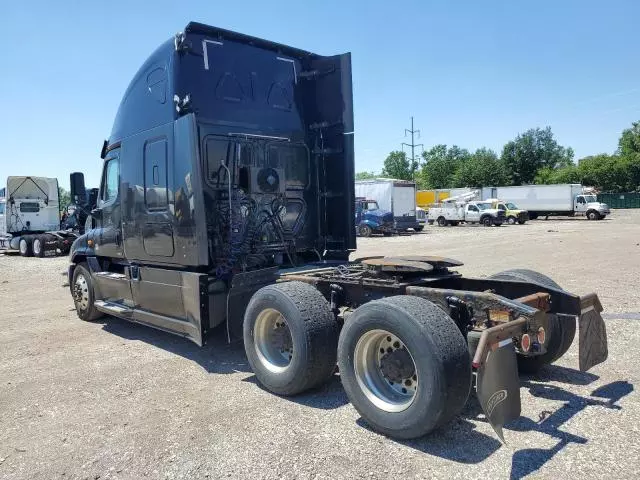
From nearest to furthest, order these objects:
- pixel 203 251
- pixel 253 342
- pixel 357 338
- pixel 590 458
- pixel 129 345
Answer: pixel 590 458
pixel 357 338
pixel 253 342
pixel 203 251
pixel 129 345

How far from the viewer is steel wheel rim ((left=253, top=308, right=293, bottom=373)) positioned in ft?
16.6

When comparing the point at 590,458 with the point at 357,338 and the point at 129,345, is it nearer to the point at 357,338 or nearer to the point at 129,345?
the point at 357,338

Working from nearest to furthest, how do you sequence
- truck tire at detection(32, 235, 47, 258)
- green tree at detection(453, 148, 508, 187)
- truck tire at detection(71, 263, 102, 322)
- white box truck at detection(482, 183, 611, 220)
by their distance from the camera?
1. truck tire at detection(71, 263, 102, 322)
2. truck tire at detection(32, 235, 47, 258)
3. white box truck at detection(482, 183, 611, 220)
4. green tree at detection(453, 148, 508, 187)

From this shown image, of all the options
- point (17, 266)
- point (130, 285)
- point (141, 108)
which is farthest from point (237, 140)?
point (17, 266)

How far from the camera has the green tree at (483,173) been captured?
3058 inches

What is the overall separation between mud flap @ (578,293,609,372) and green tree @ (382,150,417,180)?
347ft

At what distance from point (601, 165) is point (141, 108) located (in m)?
76.1

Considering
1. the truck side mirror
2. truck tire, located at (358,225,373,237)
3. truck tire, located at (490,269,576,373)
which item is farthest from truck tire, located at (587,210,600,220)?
the truck side mirror

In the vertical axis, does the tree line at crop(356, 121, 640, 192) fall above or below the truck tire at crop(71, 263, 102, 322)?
above

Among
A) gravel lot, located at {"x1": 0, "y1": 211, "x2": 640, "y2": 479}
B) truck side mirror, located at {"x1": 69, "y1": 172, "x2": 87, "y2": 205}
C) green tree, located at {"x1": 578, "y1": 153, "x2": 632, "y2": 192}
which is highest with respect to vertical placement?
green tree, located at {"x1": 578, "y1": 153, "x2": 632, "y2": 192}

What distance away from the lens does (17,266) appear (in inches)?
736

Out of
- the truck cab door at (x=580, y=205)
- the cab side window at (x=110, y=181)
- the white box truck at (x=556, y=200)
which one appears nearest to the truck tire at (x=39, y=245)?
the cab side window at (x=110, y=181)

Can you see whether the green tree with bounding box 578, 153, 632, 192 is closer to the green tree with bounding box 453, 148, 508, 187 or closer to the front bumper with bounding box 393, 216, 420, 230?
the green tree with bounding box 453, 148, 508, 187

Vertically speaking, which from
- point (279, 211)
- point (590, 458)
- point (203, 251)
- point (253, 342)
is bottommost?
point (590, 458)
